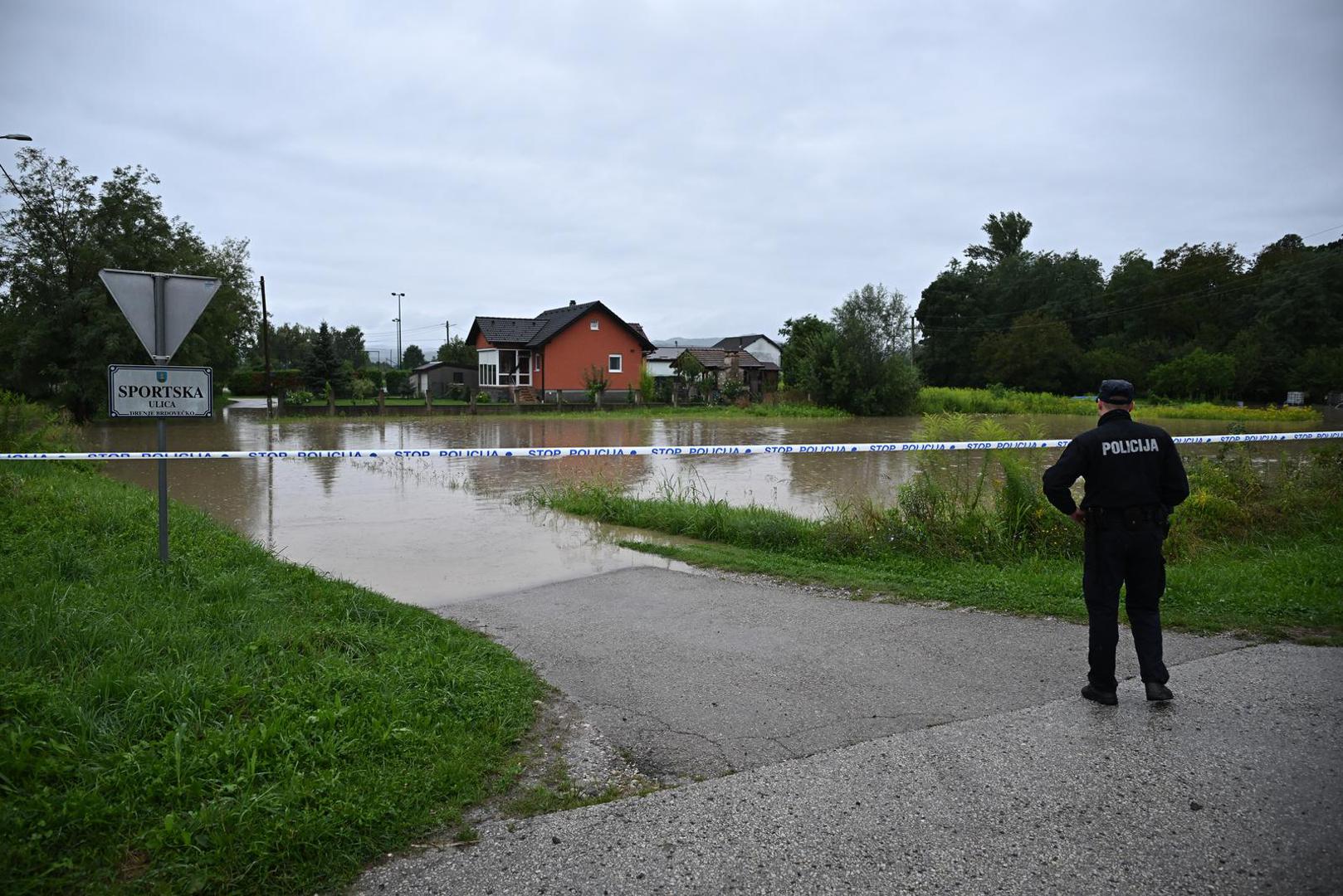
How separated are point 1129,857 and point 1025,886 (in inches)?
18.8

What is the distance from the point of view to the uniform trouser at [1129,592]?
4773mm

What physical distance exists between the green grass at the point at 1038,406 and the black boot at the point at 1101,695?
43.3 metres

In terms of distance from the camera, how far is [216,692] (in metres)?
4.28

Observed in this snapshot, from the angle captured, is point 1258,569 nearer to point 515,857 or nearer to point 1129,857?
point 1129,857

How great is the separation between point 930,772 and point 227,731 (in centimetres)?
313

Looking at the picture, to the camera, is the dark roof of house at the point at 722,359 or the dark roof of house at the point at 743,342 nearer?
the dark roof of house at the point at 722,359

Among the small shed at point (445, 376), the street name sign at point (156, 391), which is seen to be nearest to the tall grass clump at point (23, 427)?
the street name sign at point (156, 391)

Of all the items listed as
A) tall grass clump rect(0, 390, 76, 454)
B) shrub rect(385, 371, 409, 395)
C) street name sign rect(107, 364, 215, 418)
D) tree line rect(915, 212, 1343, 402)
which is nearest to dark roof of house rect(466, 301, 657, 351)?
shrub rect(385, 371, 409, 395)

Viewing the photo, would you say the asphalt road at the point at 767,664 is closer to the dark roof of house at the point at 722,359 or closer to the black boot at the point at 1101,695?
the black boot at the point at 1101,695

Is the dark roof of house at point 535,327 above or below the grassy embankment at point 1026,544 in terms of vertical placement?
above

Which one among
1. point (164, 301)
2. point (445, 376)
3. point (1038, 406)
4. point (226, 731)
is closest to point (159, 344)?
point (164, 301)

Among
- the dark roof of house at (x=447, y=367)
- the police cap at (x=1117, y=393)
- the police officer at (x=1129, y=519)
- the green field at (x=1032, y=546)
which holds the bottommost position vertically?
the green field at (x=1032, y=546)

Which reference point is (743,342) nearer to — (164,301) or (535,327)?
(535,327)

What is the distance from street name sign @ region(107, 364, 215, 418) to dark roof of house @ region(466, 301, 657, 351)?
46.8 m
